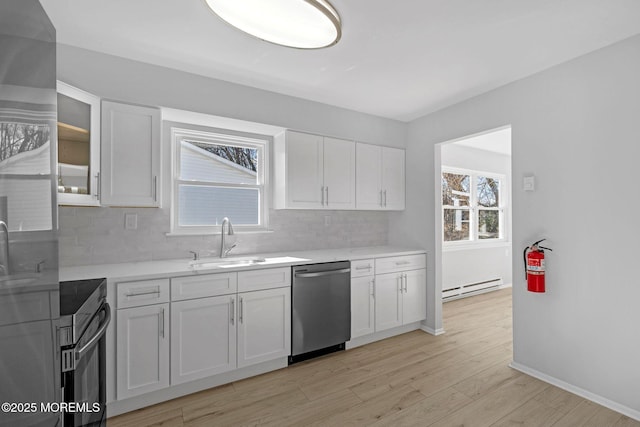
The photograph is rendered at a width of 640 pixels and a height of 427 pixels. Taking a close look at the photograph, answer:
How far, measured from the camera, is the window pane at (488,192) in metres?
5.39

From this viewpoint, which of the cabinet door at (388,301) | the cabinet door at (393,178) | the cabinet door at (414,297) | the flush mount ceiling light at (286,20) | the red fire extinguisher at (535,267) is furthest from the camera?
the cabinet door at (393,178)

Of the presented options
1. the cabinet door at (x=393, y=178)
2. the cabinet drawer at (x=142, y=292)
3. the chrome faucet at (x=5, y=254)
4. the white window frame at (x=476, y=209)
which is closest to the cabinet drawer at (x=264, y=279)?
the cabinet drawer at (x=142, y=292)

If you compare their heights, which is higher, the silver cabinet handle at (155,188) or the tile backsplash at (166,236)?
the silver cabinet handle at (155,188)

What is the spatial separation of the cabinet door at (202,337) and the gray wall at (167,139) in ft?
2.42

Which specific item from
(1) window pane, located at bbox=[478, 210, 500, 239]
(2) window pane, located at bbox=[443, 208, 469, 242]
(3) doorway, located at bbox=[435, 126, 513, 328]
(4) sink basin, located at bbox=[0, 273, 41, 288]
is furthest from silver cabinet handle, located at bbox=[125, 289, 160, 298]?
(1) window pane, located at bbox=[478, 210, 500, 239]

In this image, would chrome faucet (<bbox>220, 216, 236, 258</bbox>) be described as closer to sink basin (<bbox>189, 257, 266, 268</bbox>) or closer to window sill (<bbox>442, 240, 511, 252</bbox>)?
sink basin (<bbox>189, 257, 266, 268</bbox>)

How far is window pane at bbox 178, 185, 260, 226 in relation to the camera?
9.62 feet

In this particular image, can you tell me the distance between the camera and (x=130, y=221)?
2.55 metres

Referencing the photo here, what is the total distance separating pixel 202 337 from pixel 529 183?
2.97 metres

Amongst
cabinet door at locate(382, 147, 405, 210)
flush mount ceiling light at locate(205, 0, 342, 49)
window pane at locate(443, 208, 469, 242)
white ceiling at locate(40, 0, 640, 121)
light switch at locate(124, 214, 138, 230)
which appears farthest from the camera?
window pane at locate(443, 208, 469, 242)

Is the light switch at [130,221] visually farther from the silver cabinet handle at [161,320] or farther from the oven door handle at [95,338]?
the oven door handle at [95,338]

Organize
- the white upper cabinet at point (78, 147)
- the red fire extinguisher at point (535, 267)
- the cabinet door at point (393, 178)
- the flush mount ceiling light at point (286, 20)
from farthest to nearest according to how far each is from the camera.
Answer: the cabinet door at point (393, 178)
the red fire extinguisher at point (535, 267)
the white upper cabinet at point (78, 147)
the flush mount ceiling light at point (286, 20)

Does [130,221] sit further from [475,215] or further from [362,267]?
[475,215]

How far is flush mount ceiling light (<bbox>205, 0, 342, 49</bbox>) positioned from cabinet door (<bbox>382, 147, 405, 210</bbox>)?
1.99m
